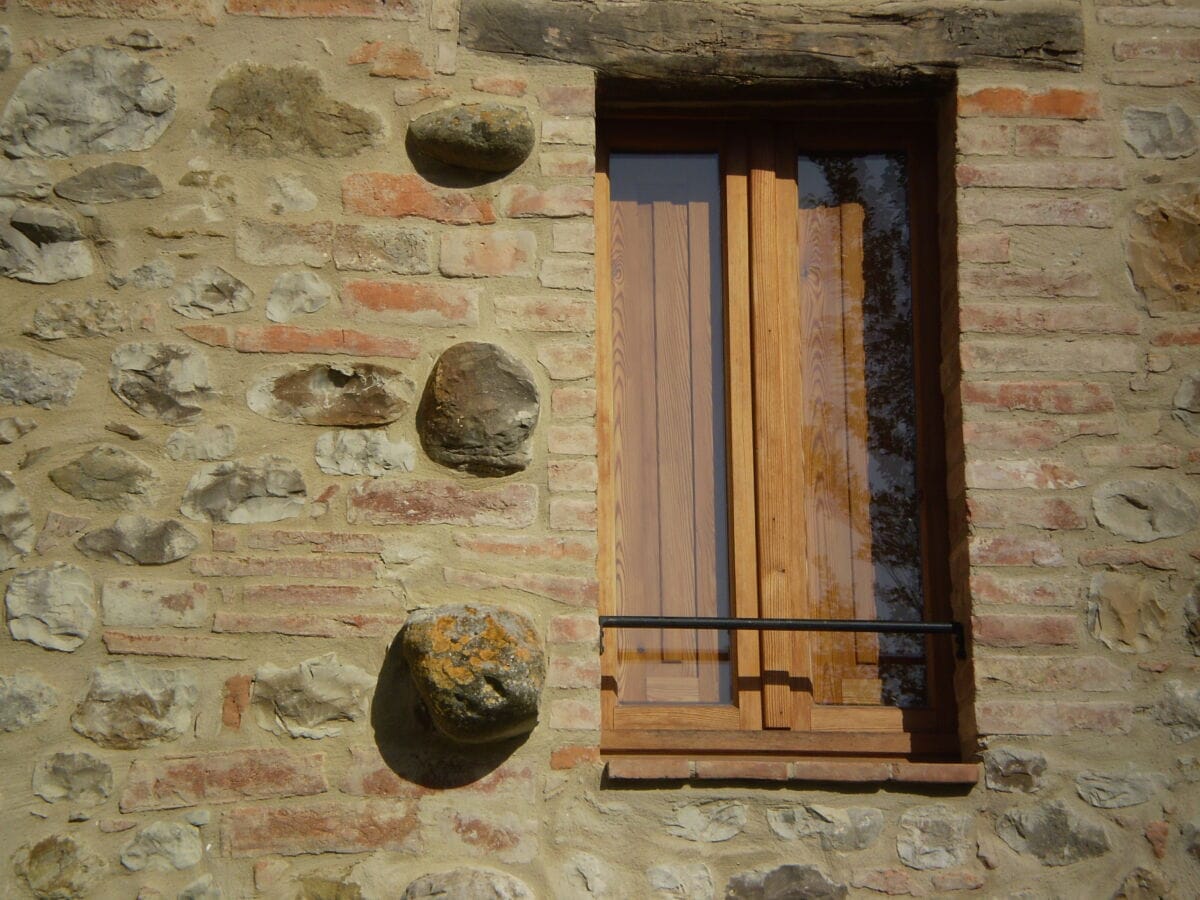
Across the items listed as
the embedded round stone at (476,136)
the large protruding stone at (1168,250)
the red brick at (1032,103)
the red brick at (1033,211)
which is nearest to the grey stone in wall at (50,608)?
the embedded round stone at (476,136)

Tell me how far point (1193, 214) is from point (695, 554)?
1.32 metres

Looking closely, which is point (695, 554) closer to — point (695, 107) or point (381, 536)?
point (381, 536)

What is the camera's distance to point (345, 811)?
282cm

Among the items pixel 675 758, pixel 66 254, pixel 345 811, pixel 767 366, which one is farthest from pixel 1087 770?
pixel 66 254

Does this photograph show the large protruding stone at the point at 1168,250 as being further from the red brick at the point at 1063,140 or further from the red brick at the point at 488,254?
the red brick at the point at 488,254

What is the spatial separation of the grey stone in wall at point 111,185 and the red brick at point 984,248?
1.73m

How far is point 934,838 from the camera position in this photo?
286 cm

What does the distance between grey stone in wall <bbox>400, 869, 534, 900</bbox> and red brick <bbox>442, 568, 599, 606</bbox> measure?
21.7 inches

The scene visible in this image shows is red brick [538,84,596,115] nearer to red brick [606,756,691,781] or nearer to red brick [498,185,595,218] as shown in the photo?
red brick [498,185,595,218]

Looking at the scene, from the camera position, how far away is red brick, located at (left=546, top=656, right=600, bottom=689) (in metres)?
2.92

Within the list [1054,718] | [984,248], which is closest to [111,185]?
[984,248]

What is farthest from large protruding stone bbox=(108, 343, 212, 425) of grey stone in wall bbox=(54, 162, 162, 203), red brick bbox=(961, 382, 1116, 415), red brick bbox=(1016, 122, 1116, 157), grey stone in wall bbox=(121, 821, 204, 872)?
red brick bbox=(1016, 122, 1116, 157)

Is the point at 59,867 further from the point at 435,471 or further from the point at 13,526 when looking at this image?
the point at 435,471

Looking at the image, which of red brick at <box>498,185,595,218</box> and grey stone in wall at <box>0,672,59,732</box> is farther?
red brick at <box>498,185,595,218</box>
